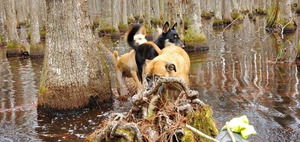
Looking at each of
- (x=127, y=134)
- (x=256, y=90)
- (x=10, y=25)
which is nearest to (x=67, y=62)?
(x=127, y=134)

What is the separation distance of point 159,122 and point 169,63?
2.09 meters

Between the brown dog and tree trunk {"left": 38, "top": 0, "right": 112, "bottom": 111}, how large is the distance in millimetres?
1409

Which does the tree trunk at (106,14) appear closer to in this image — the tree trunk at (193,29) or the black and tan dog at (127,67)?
the tree trunk at (193,29)

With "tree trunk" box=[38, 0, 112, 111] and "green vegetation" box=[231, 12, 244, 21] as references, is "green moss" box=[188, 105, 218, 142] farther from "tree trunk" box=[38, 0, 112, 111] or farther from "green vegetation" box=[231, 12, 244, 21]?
"green vegetation" box=[231, 12, 244, 21]

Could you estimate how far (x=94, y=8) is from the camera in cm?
4781

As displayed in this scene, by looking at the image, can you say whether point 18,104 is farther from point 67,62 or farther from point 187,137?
point 187,137

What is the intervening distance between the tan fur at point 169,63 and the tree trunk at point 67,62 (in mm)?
1359

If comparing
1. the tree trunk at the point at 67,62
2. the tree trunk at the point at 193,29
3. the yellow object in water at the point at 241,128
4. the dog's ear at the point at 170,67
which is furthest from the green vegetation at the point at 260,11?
the yellow object in water at the point at 241,128

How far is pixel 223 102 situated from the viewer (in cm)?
731

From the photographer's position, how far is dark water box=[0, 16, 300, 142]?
5961 mm

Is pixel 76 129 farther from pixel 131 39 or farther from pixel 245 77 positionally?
pixel 245 77

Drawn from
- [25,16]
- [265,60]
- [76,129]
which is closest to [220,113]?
[76,129]

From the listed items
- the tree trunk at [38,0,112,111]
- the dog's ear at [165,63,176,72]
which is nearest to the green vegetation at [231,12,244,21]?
the tree trunk at [38,0,112,111]

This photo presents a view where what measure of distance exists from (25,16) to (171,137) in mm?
40479
